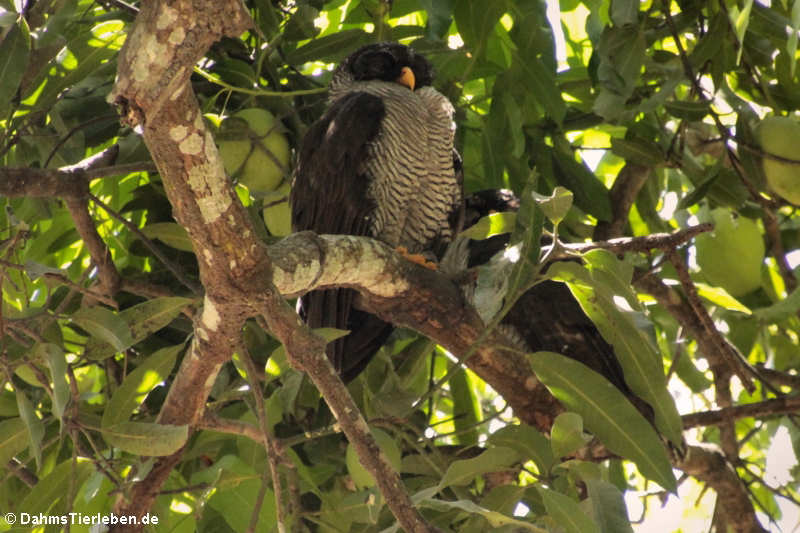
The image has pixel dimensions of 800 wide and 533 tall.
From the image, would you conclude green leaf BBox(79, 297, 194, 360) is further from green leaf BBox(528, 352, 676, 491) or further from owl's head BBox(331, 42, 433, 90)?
owl's head BBox(331, 42, 433, 90)

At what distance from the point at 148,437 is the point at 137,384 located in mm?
388

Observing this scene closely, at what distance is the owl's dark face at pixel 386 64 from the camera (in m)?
4.41

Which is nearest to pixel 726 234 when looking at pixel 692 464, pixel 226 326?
pixel 692 464

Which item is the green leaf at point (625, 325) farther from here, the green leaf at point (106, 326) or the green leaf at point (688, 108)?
the green leaf at point (688, 108)

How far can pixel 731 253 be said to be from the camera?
11.8 ft

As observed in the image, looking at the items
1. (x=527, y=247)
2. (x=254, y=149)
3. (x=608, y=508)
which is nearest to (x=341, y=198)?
(x=254, y=149)

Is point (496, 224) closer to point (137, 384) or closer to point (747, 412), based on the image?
point (137, 384)

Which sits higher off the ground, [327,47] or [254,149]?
[327,47]

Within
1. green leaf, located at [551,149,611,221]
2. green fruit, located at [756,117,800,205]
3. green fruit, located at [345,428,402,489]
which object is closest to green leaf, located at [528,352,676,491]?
green fruit, located at [345,428,402,489]

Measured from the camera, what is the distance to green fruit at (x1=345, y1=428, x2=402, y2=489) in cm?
262

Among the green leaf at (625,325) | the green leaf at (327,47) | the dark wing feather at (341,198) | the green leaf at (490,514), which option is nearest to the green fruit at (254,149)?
the dark wing feather at (341,198)

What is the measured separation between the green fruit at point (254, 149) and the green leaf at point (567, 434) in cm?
146

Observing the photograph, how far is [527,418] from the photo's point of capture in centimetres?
317

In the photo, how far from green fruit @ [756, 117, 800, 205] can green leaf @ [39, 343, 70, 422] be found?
2394mm
